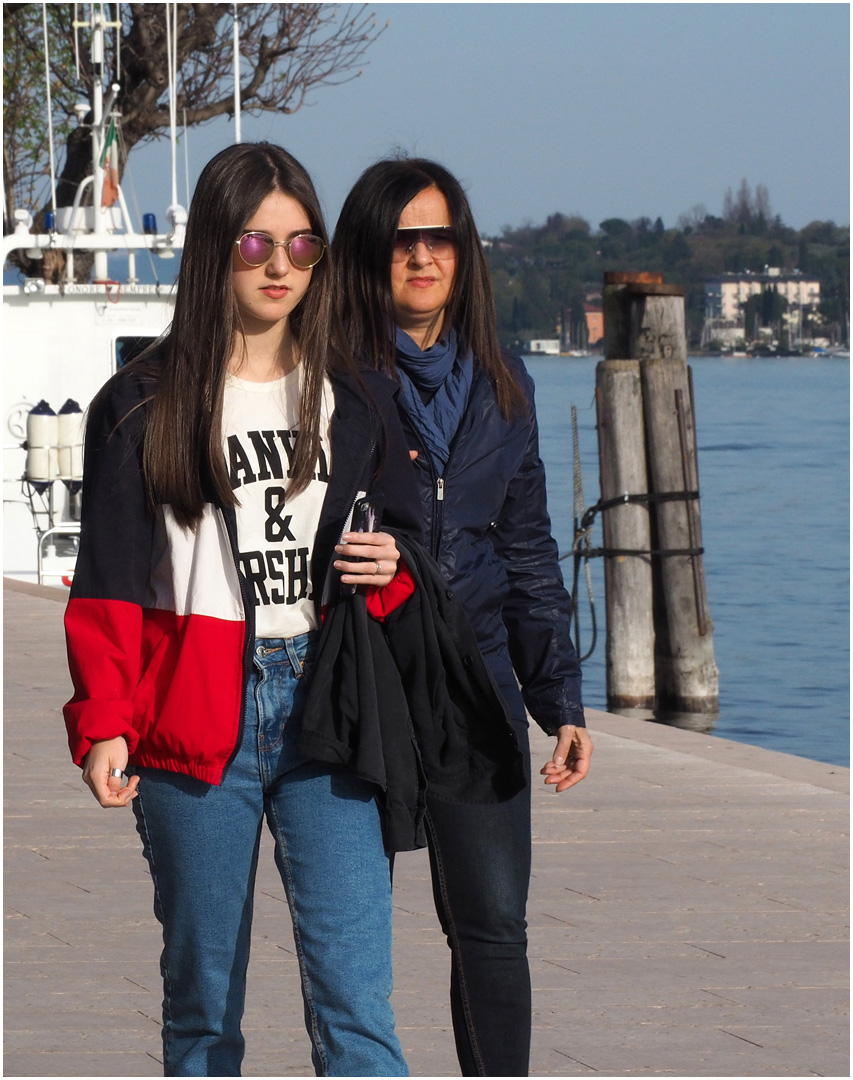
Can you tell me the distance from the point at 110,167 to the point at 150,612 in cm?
1680

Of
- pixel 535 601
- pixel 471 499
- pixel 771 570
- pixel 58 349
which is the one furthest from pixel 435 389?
pixel 771 570

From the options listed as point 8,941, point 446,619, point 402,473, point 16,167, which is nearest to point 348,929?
point 446,619

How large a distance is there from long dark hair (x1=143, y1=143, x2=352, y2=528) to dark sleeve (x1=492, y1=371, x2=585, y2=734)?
589mm

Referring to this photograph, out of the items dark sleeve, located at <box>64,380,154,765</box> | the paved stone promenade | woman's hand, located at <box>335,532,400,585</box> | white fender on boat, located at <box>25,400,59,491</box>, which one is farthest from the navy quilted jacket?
white fender on boat, located at <box>25,400,59,491</box>

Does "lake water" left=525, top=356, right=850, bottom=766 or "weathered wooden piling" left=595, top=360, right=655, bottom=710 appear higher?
"weathered wooden piling" left=595, top=360, right=655, bottom=710

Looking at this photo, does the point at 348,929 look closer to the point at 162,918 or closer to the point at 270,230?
the point at 162,918

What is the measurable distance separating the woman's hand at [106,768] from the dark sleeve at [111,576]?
2cm

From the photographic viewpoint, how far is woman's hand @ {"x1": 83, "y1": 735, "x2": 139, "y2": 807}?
2.76 metres

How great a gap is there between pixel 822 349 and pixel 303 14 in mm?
58903

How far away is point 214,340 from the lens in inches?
113

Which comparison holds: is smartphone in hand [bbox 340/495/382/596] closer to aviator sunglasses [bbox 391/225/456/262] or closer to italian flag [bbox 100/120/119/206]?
aviator sunglasses [bbox 391/225/456/262]

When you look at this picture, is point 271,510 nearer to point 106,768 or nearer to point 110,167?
point 106,768

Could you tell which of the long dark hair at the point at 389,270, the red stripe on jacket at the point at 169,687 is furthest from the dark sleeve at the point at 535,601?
the red stripe on jacket at the point at 169,687

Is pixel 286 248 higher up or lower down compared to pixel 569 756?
higher up
